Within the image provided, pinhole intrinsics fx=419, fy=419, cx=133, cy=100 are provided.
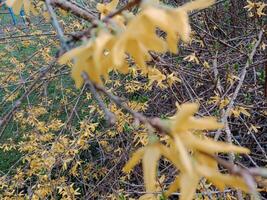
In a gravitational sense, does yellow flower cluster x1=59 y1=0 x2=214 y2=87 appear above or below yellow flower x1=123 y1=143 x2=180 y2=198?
above

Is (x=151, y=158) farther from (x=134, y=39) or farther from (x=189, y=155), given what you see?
(x=134, y=39)

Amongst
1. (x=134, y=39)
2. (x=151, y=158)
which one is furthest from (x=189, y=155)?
(x=134, y=39)

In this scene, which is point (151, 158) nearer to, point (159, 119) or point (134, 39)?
point (159, 119)

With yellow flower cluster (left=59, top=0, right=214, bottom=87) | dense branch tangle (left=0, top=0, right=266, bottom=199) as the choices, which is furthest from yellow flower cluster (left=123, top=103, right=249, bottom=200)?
yellow flower cluster (left=59, top=0, right=214, bottom=87)

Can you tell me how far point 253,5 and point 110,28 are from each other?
7.24 feet

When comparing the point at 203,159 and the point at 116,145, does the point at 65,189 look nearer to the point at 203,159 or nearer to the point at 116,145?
the point at 116,145

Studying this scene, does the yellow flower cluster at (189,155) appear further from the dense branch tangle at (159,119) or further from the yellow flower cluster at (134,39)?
the yellow flower cluster at (134,39)

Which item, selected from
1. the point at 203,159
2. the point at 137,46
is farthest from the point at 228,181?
the point at 137,46

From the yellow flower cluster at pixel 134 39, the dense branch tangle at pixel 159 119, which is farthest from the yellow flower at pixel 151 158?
the yellow flower cluster at pixel 134 39

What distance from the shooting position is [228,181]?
2.09 ft

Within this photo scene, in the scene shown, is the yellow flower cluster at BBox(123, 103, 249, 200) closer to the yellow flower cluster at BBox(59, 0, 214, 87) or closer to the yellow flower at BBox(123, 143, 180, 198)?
the yellow flower at BBox(123, 143, 180, 198)

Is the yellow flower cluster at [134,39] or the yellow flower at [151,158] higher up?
the yellow flower cluster at [134,39]

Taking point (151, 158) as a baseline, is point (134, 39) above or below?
above

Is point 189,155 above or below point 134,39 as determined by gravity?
below
